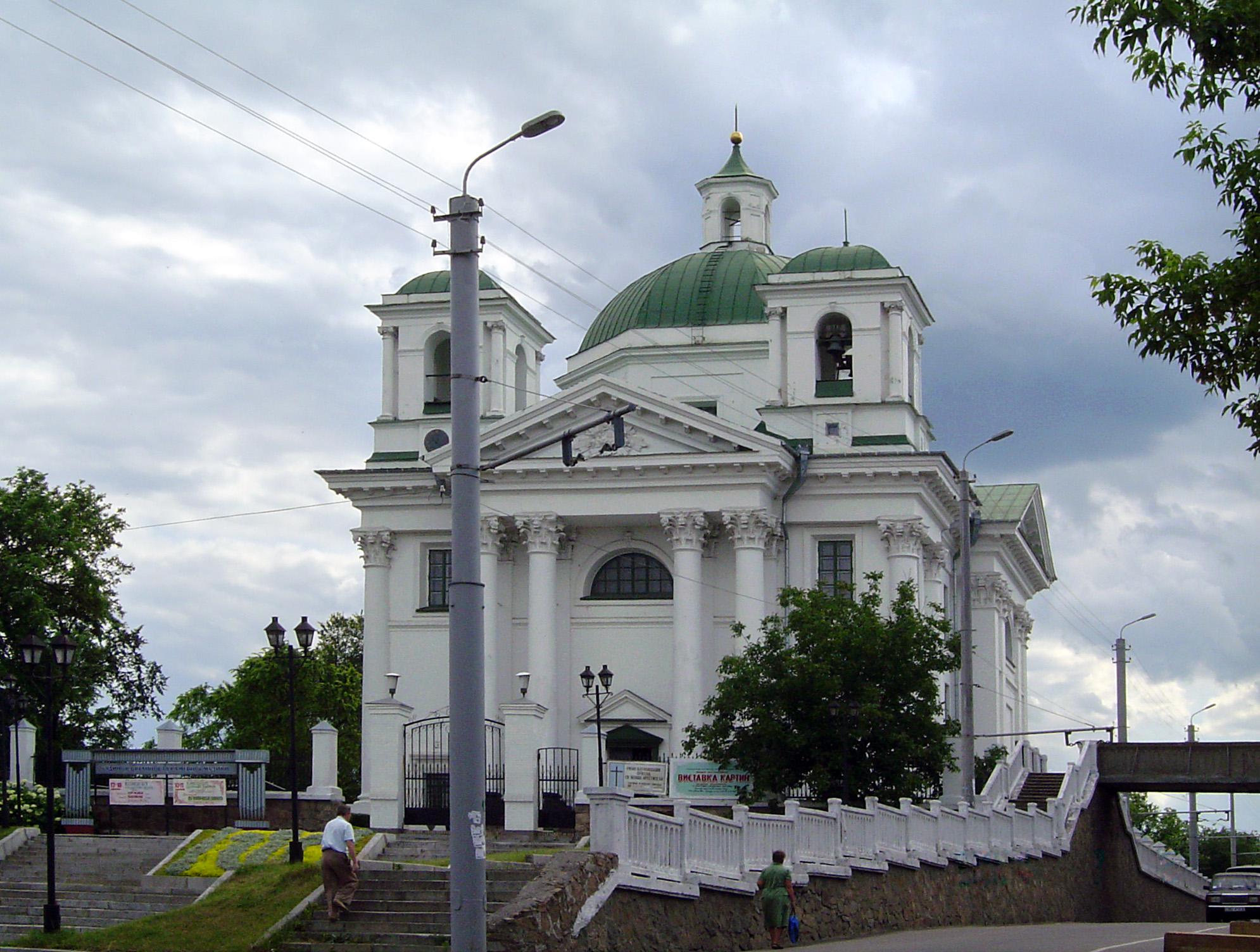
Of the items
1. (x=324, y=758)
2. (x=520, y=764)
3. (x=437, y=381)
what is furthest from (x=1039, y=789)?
(x=324, y=758)

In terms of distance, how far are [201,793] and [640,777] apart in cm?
895

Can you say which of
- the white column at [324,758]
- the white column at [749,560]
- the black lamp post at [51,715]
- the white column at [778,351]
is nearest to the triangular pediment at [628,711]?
the white column at [749,560]

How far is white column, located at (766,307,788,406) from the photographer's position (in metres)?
50.9

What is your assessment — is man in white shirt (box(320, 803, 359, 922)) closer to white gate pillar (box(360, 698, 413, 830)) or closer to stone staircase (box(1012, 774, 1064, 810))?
white gate pillar (box(360, 698, 413, 830))

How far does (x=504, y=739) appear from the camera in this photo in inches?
1587

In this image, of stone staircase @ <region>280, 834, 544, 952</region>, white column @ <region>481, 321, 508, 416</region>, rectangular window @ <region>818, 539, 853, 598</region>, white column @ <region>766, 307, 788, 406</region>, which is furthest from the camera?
white column @ <region>481, 321, 508, 416</region>

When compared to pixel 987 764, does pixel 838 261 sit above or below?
above

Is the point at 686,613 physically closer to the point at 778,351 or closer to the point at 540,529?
the point at 540,529

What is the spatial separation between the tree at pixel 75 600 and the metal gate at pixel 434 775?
13.6 metres

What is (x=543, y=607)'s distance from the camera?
159ft

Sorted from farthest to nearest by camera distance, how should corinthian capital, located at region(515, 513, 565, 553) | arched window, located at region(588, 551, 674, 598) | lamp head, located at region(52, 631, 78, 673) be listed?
arched window, located at region(588, 551, 674, 598)
corinthian capital, located at region(515, 513, 565, 553)
lamp head, located at region(52, 631, 78, 673)

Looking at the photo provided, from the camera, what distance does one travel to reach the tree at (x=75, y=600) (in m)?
52.6

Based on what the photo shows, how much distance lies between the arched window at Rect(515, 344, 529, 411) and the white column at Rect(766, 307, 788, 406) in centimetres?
825

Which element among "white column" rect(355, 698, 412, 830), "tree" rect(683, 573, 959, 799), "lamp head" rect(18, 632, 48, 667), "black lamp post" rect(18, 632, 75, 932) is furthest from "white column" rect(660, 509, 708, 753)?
"lamp head" rect(18, 632, 48, 667)
